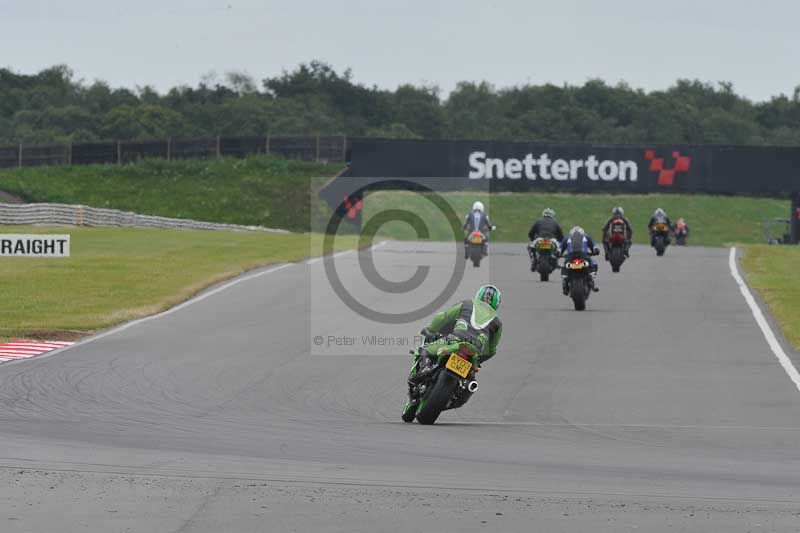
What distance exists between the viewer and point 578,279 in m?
28.3

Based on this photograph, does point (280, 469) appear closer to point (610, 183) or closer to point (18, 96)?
point (610, 183)

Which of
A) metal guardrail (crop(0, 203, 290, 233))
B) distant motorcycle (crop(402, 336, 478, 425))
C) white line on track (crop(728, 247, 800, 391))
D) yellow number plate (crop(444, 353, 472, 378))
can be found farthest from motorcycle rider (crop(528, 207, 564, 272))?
metal guardrail (crop(0, 203, 290, 233))

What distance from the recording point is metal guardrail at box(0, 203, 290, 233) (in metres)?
50.1

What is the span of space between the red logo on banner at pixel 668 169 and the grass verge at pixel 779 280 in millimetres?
11999

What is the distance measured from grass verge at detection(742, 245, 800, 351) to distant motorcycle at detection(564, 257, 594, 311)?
359 centimetres

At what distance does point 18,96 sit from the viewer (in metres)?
133

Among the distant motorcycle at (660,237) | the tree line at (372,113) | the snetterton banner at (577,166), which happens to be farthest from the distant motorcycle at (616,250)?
the tree line at (372,113)

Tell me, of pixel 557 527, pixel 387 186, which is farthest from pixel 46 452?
pixel 387 186

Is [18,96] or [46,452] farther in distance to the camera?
[18,96]

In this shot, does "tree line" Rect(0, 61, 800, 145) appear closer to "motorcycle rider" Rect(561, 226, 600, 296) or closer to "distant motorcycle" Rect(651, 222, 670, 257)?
"distant motorcycle" Rect(651, 222, 670, 257)

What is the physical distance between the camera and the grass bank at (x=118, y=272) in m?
26.4

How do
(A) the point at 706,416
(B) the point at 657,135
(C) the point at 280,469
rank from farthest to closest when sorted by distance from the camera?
(B) the point at 657,135 < (A) the point at 706,416 < (C) the point at 280,469

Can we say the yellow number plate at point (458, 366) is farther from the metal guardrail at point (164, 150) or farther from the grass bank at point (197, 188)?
the metal guardrail at point (164, 150)

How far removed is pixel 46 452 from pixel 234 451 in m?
1.53
